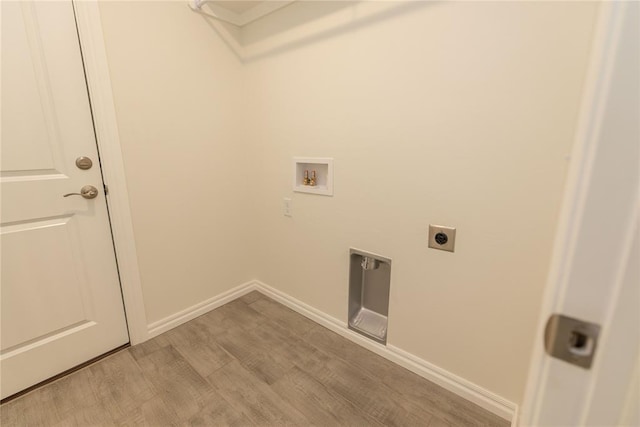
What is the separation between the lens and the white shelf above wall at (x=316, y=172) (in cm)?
172

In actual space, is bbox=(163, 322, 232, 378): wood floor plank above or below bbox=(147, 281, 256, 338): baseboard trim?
below

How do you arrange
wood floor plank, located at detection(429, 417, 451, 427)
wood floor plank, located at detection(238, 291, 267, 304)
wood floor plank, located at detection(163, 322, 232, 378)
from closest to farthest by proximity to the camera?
wood floor plank, located at detection(429, 417, 451, 427)
wood floor plank, located at detection(163, 322, 232, 378)
wood floor plank, located at detection(238, 291, 267, 304)

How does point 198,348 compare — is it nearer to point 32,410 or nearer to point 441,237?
point 32,410

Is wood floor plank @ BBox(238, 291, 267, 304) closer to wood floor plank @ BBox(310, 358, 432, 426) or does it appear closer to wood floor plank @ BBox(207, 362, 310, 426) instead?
wood floor plank @ BBox(207, 362, 310, 426)

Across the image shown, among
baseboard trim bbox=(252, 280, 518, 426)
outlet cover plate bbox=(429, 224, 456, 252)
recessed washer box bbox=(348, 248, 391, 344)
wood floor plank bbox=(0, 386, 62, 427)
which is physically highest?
outlet cover plate bbox=(429, 224, 456, 252)

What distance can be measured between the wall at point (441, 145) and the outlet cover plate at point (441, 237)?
31mm

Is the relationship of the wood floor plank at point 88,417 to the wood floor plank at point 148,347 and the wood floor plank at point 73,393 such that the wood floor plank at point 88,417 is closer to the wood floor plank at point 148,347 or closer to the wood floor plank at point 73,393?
the wood floor plank at point 73,393

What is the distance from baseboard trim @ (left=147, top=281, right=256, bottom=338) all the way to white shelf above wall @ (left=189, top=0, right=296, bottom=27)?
193 centimetres

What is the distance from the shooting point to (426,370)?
4.95ft

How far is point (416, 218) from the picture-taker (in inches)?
55.9

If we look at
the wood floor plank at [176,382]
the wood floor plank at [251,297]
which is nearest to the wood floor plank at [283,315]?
the wood floor plank at [251,297]

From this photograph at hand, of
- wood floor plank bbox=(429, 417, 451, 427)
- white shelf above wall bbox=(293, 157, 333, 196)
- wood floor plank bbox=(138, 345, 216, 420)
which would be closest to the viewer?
wood floor plank bbox=(429, 417, 451, 427)

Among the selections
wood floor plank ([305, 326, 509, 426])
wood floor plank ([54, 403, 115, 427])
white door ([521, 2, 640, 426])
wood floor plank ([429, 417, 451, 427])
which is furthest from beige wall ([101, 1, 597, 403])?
white door ([521, 2, 640, 426])

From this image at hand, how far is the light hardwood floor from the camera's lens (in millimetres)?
1299
